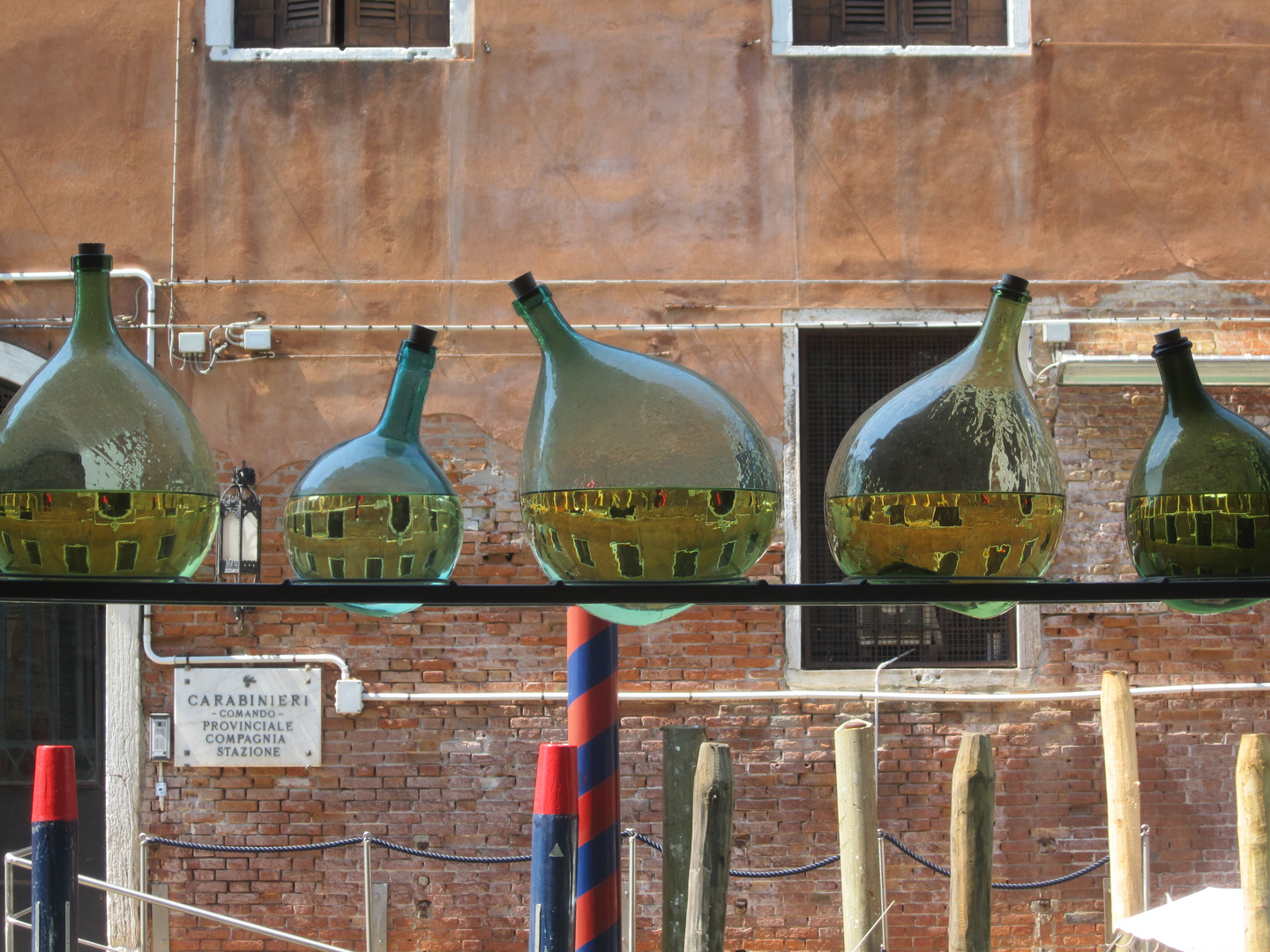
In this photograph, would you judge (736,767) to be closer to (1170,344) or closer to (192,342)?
(192,342)

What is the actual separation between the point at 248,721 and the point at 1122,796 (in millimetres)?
3519

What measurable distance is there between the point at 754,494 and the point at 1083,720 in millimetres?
4735

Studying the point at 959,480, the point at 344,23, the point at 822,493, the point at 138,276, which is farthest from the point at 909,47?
the point at 959,480

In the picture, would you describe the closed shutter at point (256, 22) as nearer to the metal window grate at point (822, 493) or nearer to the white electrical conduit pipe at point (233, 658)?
the white electrical conduit pipe at point (233, 658)

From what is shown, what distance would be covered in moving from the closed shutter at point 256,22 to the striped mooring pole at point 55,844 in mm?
3613

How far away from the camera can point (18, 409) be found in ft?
3.32

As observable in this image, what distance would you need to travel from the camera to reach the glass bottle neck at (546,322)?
104cm

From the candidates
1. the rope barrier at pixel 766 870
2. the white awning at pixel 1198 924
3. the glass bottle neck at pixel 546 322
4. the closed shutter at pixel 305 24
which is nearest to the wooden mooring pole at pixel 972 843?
the white awning at pixel 1198 924

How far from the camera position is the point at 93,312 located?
3.51ft

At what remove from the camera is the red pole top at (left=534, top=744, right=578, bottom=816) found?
124 inches

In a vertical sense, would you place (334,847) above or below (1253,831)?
below

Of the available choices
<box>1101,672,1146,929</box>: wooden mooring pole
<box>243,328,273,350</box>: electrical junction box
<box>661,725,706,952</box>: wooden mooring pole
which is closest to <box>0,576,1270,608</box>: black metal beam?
<box>661,725,706,952</box>: wooden mooring pole

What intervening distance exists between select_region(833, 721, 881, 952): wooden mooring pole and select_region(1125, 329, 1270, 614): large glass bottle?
3133 millimetres

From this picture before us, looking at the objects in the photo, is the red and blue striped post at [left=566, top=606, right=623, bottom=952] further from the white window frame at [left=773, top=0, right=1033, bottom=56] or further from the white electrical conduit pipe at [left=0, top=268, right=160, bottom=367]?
the white window frame at [left=773, top=0, right=1033, bottom=56]
